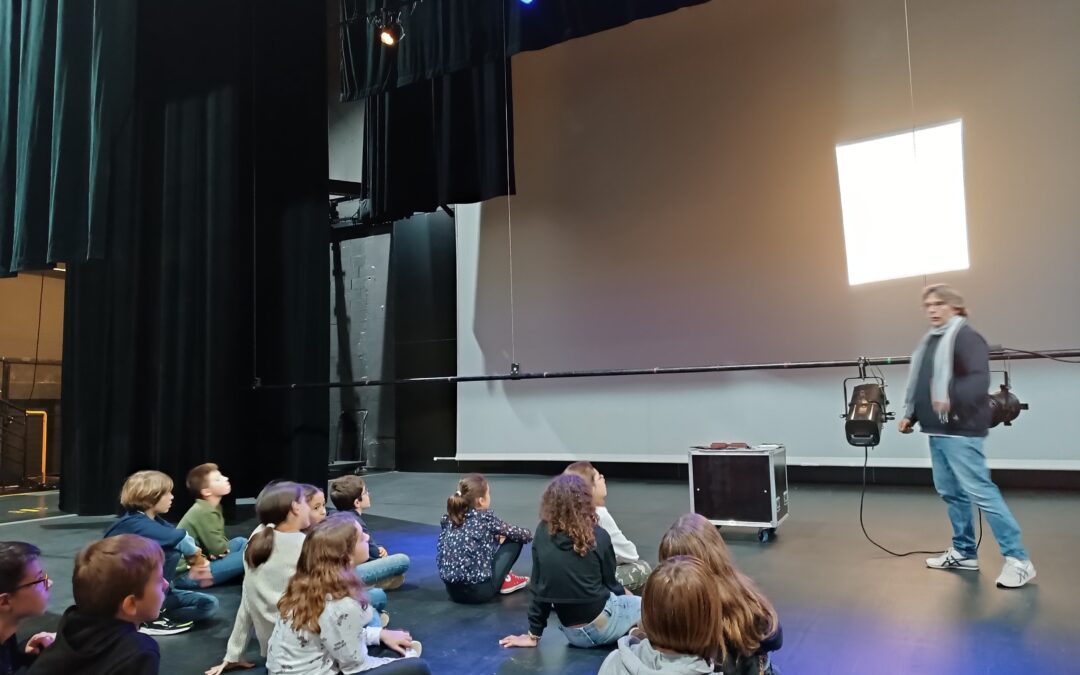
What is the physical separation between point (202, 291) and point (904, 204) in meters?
5.32

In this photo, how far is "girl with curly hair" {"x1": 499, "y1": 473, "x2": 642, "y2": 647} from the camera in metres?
2.15

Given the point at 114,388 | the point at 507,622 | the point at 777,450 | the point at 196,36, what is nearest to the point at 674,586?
the point at 507,622

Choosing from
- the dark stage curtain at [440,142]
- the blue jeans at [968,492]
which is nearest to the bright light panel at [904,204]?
the blue jeans at [968,492]

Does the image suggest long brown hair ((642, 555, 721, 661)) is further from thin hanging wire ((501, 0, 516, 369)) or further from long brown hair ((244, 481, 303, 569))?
thin hanging wire ((501, 0, 516, 369))

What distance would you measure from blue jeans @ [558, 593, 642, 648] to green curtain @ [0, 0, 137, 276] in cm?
408

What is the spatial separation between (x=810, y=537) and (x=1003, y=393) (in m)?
1.37

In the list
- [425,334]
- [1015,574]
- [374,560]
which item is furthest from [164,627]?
[425,334]

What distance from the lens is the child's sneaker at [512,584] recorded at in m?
2.96

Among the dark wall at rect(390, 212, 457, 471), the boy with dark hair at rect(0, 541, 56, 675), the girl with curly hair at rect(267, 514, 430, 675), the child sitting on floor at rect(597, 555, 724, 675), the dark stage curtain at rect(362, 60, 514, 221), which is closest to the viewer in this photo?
the child sitting on floor at rect(597, 555, 724, 675)

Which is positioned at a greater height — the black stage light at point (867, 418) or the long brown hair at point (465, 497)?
the black stage light at point (867, 418)

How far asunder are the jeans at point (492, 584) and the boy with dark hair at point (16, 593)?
5.15ft

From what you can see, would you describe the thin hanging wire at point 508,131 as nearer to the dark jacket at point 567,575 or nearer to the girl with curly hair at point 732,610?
the dark jacket at point 567,575

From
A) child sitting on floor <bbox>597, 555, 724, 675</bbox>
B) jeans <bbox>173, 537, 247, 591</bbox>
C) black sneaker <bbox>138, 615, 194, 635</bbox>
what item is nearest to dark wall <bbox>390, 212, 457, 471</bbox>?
jeans <bbox>173, 537, 247, 591</bbox>

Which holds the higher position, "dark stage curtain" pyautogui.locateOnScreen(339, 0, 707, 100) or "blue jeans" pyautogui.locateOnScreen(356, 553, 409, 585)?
"dark stage curtain" pyautogui.locateOnScreen(339, 0, 707, 100)
